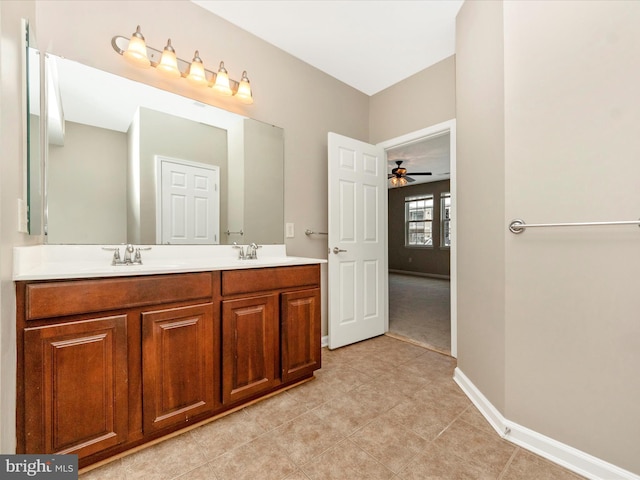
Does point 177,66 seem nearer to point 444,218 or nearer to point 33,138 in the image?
point 33,138

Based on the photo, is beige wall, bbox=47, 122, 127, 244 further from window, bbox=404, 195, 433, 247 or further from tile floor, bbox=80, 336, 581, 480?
window, bbox=404, 195, 433, 247

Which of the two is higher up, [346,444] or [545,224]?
[545,224]

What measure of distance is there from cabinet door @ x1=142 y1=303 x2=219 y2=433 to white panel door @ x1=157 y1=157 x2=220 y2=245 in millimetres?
661

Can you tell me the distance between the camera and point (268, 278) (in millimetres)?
1705

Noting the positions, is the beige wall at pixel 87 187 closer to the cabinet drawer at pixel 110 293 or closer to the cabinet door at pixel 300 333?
the cabinet drawer at pixel 110 293

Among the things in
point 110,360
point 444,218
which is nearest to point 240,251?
point 110,360

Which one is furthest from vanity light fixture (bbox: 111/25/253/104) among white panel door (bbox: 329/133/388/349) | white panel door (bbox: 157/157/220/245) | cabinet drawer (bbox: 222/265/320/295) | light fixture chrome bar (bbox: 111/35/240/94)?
cabinet drawer (bbox: 222/265/320/295)

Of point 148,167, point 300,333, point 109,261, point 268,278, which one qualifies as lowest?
point 300,333

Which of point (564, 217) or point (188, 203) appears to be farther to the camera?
point (188, 203)

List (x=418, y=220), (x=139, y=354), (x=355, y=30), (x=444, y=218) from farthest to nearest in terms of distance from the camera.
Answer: (x=418, y=220)
(x=444, y=218)
(x=355, y=30)
(x=139, y=354)

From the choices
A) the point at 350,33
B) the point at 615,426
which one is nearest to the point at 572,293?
the point at 615,426

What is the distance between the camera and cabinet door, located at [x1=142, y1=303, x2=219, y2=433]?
4.14 ft

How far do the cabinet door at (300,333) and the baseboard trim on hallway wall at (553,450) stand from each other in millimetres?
1071

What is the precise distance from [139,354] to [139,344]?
0.15 ft
